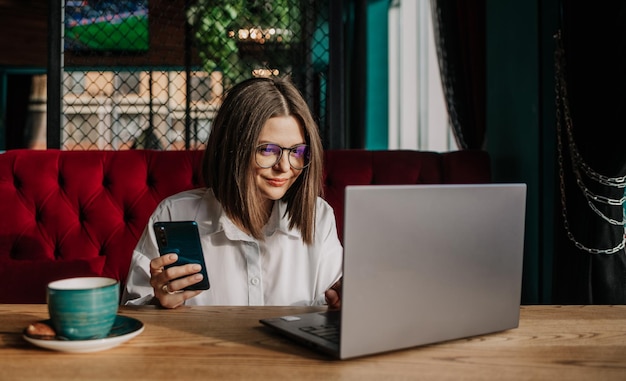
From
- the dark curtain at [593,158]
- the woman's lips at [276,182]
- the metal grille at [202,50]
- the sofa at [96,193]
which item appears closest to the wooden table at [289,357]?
the woman's lips at [276,182]

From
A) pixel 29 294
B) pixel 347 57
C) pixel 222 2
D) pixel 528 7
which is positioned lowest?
pixel 29 294

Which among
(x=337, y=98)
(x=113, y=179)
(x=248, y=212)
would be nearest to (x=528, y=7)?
(x=337, y=98)

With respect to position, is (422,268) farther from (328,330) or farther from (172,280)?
(172,280)

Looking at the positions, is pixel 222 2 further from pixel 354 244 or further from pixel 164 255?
pixel 354 244

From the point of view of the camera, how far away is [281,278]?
141cm

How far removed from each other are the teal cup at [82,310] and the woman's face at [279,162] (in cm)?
53

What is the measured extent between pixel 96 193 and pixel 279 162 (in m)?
0.87

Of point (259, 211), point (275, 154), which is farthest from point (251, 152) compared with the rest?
point (259, 211)

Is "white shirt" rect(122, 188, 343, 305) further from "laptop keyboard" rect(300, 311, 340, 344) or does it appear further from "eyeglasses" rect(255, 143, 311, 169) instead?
"laptop keyboard" rect(300, 311, 340, 344)

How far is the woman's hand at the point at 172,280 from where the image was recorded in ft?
3.22

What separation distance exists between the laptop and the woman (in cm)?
48

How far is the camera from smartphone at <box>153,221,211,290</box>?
947 millimetres

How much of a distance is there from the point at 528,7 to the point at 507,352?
148 centimetres

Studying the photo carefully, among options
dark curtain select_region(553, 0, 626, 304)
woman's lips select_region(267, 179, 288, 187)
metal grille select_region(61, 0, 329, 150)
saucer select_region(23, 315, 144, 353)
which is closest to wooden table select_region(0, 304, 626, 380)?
saucer select_region(23, 315, 144, 353)
